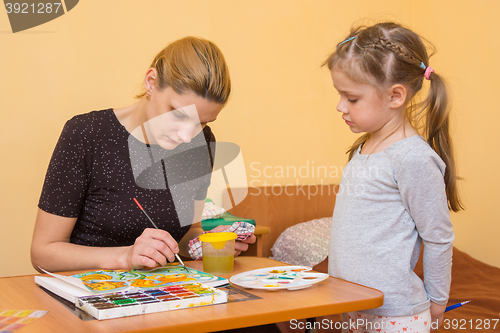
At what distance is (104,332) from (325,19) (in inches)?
99.9

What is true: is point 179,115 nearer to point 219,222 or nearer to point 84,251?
point 84,251

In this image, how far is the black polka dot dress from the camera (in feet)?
3.73

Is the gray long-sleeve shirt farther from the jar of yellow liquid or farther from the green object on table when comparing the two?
the green object on table

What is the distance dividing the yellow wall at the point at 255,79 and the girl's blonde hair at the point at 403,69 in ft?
4.53

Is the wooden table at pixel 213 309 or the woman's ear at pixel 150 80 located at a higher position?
the woman's ear at pixel 150 80

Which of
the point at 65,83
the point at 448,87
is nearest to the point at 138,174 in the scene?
the point at 448,87

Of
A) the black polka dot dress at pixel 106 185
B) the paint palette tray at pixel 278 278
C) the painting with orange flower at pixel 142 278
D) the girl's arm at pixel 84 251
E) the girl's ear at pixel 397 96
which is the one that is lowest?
the paint palette tray at pixel 278 278

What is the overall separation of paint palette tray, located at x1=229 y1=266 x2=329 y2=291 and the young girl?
16 centimetres

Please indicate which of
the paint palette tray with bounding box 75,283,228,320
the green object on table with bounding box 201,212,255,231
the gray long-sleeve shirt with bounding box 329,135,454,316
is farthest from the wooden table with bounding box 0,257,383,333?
the green object on table with bounding box 201,212,255,231

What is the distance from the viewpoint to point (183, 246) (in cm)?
131

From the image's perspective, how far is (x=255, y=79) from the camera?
257cm

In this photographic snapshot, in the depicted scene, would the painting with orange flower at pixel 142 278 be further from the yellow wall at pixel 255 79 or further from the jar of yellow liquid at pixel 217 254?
the yellow wall at pixel 255 79

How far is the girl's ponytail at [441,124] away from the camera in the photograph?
112 cm

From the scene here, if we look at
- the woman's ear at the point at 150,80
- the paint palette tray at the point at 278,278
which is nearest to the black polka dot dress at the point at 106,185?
the woman's ear at the point at 150,80
